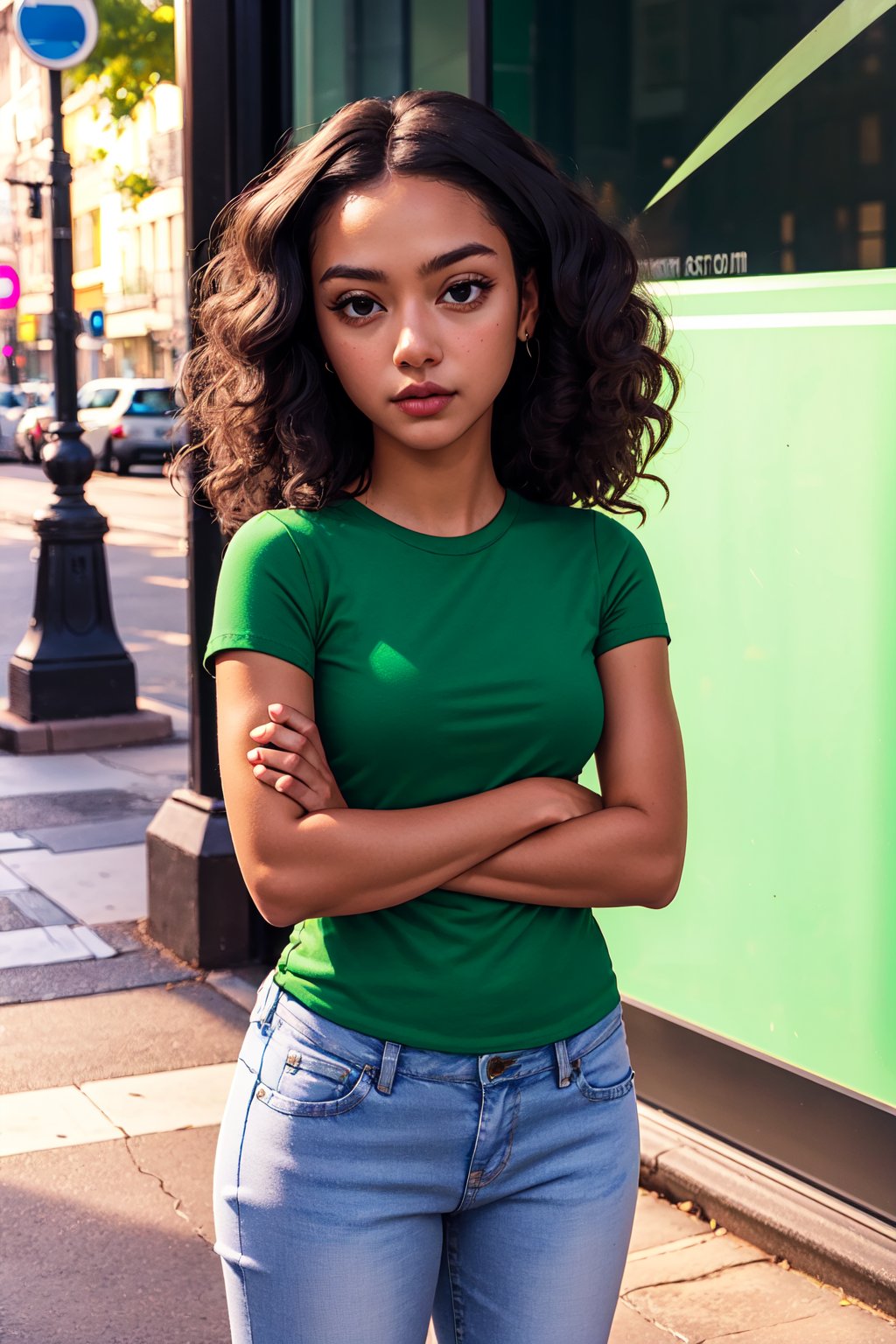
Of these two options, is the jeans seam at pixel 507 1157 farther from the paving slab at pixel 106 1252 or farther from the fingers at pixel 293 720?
the paving slab at pixel 106 1252

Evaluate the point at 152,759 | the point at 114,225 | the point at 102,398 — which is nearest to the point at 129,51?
the point at 102,398

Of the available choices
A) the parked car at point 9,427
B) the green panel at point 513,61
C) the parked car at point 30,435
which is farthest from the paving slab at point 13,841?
the parked car at point 9,427

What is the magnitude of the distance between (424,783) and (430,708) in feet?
0.32

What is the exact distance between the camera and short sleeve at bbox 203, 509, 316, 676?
65.7 inches

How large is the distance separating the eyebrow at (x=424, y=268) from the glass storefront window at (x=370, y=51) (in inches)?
98.0

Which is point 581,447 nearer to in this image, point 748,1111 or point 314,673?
point 314,673

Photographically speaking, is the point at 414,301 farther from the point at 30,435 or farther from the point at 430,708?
the point at 30,435

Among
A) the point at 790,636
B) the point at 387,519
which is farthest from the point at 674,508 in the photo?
the point at 387,519

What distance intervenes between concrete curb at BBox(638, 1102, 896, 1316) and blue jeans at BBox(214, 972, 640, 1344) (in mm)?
1488

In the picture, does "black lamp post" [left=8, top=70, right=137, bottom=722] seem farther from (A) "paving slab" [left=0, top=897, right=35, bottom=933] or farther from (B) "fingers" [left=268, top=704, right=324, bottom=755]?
(B) "fingers" [left=268, top=704, right=324, bottom=755]

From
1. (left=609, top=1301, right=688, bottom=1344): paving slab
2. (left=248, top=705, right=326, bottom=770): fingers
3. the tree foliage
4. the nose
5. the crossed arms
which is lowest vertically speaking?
(left=609, top=1301, right=688, bottom=1344): paving slab

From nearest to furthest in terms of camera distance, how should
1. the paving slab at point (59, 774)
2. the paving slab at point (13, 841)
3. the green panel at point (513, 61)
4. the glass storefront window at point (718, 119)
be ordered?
the glass storefront window at point (718, 119), the green panel at point (513, 61), the paving slab at point (13, 841), the paving slab at point (59, 774)

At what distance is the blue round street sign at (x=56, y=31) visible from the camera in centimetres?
828

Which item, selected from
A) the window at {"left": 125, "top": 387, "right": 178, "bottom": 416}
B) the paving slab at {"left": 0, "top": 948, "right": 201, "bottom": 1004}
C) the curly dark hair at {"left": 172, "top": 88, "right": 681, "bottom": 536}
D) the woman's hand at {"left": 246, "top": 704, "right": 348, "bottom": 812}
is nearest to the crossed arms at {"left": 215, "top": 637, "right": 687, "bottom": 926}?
the woman's hand at {"left": 246, "top": 704, "right": 348, "bottom": 812}
